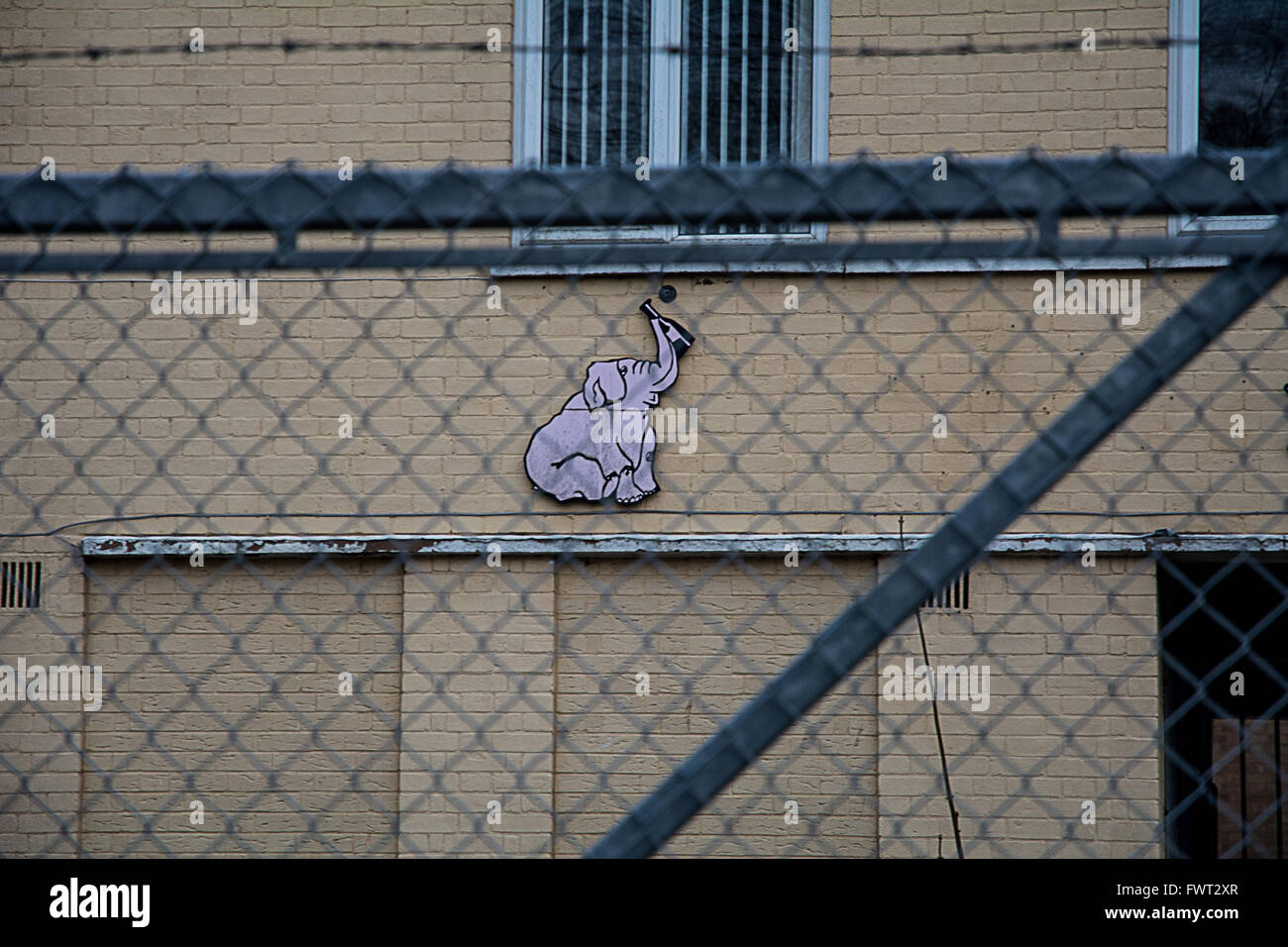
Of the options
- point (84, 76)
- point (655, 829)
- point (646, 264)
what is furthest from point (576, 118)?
point (655, 829)

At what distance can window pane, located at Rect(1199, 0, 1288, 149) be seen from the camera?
633cm

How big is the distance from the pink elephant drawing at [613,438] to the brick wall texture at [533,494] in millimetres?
102

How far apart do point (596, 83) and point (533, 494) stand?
2.39 metres

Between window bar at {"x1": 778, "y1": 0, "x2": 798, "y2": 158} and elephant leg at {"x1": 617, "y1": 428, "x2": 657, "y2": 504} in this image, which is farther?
window bar at {"x1": 778, "y1": 0, "x2": 798, "y2": 158}

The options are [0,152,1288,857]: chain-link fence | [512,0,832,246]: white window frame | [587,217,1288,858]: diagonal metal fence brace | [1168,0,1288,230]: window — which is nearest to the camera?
[587,217,1288,858]: diagonal metal fence brace

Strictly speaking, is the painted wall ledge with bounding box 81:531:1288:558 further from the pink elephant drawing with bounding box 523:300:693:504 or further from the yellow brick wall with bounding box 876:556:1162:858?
the pink elephant drawing with bounding box 523:300:693:504

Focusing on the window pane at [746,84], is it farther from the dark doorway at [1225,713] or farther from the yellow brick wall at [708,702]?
the dark doorway at [1225,713]

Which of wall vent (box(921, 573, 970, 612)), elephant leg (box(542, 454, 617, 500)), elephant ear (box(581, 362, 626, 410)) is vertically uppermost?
elephant ear (box(581, 362, 626, 410))

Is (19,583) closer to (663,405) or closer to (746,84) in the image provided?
(663,405)

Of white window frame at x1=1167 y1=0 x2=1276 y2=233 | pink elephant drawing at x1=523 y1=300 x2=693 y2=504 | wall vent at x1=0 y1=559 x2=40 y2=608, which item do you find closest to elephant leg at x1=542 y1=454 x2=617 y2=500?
pink elephant drawing at x1=523 y1=300 x2=693 y2=504

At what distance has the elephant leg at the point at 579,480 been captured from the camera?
6316 millimetres

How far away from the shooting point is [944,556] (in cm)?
154

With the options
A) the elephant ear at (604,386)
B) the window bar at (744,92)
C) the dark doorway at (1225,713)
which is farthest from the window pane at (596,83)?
the dark doorway at (1225,713)

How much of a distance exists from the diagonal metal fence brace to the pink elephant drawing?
4.79 meters
